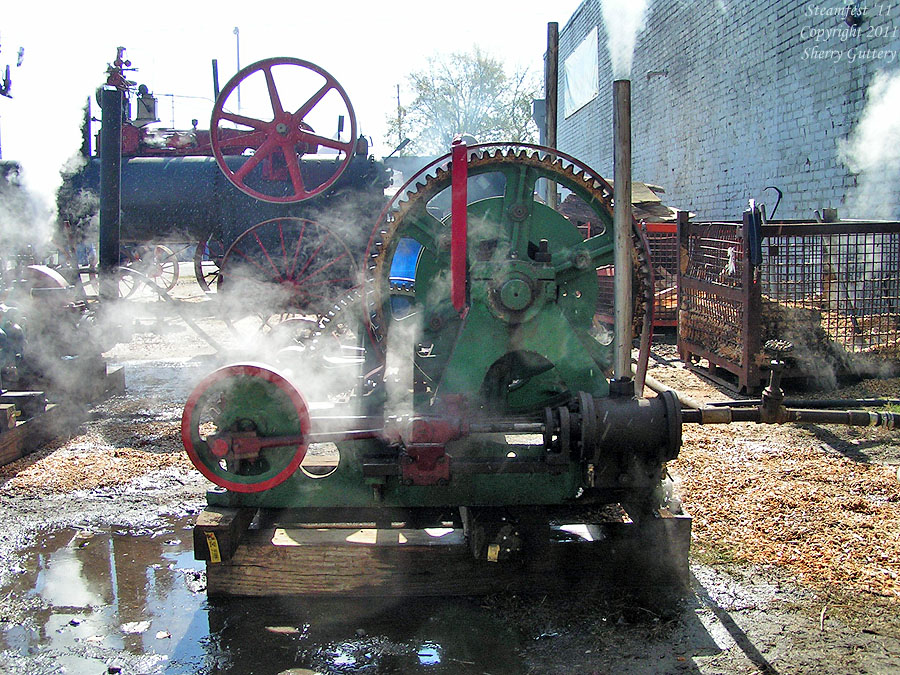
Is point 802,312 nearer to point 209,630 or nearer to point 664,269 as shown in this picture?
point 664,269

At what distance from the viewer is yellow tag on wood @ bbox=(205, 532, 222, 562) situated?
2.99 m

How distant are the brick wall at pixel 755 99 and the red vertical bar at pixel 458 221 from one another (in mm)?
6318

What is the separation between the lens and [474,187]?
24.7 feet

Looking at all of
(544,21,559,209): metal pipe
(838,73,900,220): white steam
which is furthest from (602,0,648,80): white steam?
(544,21,559,209): metal pipe


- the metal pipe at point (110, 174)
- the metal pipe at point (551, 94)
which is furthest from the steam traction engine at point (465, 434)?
the metal pipe at point (110, 174)

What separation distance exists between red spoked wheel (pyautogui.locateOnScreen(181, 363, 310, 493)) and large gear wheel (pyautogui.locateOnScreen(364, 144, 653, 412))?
638mm

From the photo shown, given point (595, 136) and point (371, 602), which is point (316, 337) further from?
point (595, 136)

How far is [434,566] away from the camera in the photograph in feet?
10.1

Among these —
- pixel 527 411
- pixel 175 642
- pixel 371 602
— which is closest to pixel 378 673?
pixel 371 602

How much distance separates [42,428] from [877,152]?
26.6ft

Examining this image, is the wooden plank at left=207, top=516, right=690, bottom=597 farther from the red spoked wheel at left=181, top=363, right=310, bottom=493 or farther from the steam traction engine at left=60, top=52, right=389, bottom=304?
the steam traction engine at left=60, top=52, right=389, bottom=304

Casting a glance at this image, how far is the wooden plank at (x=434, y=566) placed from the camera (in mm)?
3059

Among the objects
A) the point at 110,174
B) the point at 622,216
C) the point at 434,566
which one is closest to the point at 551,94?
the point at 622,216

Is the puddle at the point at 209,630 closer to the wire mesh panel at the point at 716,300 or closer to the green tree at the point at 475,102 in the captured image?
the wire mesh panel at the point at 716,300
